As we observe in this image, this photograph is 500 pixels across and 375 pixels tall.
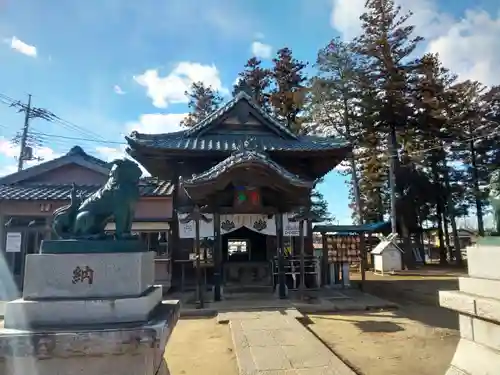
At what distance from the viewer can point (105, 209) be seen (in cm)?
342


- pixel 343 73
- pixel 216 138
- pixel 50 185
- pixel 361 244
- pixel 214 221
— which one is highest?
pixel 343 73

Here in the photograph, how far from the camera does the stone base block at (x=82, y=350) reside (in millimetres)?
2633

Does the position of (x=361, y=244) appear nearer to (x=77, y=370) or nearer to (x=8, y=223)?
(x=77, y=370)

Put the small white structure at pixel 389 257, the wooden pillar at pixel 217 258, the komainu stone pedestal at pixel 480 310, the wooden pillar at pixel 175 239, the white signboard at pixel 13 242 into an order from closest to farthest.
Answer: the komainu stone pedestal at pixel 480 310
the wooden pillar at pixel 217 258
the wooden pillar at pixel 175 239
the white signboard at pixel 13 242
the small white structure at pixel 389 257

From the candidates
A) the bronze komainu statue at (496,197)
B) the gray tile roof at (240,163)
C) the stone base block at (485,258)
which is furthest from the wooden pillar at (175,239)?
the bronze komainu statue at (496,197)

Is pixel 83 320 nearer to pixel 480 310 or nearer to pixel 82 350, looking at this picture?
pixel 82 350

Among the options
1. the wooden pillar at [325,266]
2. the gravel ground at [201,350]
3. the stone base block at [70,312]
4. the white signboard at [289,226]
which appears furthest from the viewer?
the wooden pillar at [325,266]

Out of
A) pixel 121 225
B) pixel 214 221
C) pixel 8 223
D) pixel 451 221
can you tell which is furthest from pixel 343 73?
pixel 121 225

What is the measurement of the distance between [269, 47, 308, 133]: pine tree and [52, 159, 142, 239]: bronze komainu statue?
2519 centimetres

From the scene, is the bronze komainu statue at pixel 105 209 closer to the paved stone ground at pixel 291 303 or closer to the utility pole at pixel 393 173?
the paved stone ground at pixel 291 303

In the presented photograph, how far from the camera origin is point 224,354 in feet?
20.7

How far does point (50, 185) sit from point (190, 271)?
7637mm

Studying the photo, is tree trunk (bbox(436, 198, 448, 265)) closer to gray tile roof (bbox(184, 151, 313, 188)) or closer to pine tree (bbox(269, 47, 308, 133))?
pine tree (bbox(269, 47, 308, 133))

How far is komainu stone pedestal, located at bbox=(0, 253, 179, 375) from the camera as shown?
266 cm
